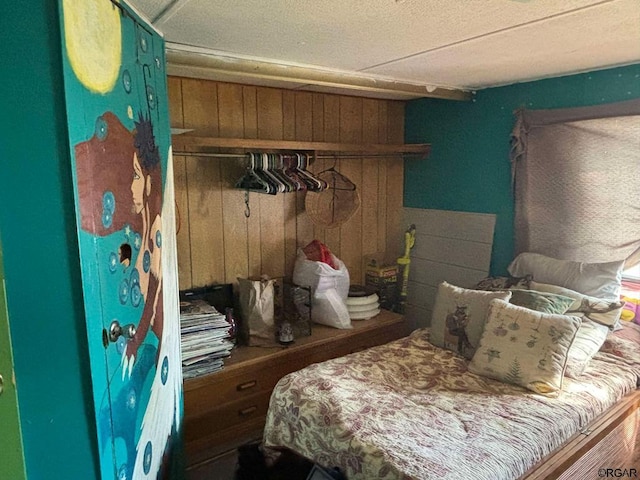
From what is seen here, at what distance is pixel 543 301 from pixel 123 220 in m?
1.93

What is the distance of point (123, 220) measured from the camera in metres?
1.29

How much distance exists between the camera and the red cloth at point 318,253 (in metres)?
3.01

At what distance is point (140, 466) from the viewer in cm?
141

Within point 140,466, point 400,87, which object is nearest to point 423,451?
point 140,466

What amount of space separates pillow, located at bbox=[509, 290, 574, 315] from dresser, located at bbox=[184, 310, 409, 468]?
106cm

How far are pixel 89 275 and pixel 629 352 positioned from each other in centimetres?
238

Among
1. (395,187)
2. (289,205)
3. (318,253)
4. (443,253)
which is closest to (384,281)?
(443,253)

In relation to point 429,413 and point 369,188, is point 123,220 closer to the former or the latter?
point 429,413

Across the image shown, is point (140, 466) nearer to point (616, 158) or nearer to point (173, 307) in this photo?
point (173, 307)

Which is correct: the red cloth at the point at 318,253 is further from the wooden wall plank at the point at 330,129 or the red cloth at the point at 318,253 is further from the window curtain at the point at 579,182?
the window curtain at the point at 579,182

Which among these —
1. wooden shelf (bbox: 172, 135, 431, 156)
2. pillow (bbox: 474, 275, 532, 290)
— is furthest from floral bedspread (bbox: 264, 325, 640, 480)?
wooden shelf (bbox: 172, 135, 431, 156)

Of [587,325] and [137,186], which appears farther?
[587,325]

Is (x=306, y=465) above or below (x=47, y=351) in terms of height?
below

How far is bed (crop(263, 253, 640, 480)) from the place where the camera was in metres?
1.56
